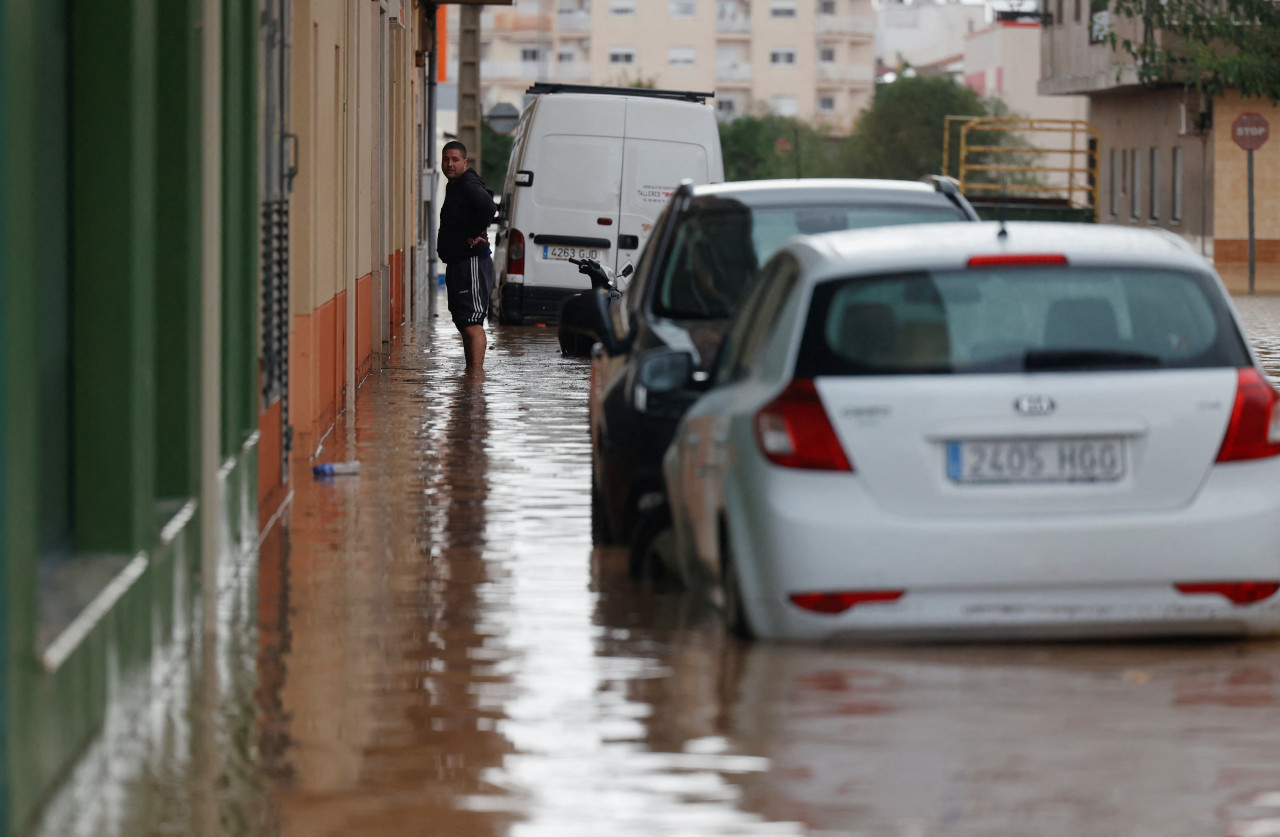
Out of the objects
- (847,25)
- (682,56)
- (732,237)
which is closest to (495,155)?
(682,56)

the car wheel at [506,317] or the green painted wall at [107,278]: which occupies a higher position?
the green painted wall at [107,278]

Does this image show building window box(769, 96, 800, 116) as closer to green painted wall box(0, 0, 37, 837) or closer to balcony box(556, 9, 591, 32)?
balcony box(556, 9, 591, 32)

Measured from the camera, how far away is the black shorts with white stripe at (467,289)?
2028 cm

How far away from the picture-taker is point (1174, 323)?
288 inches

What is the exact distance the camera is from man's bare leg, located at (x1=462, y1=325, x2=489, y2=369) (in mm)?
20172

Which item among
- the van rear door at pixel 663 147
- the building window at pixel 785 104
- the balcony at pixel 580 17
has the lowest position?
the van rear door at pixel 663 147

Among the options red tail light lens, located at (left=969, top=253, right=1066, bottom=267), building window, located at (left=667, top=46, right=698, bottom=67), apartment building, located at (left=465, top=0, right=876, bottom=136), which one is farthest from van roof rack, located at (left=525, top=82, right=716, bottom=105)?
building window, located at (left=667, top=46, right=698, bottom=67)

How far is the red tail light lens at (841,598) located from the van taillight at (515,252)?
18612 mm

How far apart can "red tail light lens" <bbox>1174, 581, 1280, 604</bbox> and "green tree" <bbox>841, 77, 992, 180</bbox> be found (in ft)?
320

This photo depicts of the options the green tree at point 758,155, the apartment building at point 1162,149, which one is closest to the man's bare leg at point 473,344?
the apartment building at point 1162,149

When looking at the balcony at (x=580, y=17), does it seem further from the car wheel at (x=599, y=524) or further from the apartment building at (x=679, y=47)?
the car wheel at (x=599, y=524)

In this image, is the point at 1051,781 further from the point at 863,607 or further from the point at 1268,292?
the point at 1268,292

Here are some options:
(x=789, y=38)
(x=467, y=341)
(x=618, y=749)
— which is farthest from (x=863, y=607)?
(x=789, y=38)

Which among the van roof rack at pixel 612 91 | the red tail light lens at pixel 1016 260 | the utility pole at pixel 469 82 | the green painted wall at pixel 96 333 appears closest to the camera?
the green painted wall at pixel 96 333
